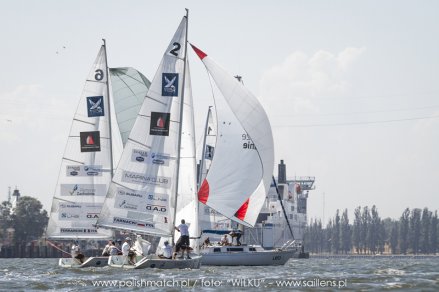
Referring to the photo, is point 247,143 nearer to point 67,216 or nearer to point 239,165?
point 239,165

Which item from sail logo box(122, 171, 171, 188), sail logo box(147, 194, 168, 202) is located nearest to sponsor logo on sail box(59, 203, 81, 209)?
sail logo box(122, 171, 171, 188)

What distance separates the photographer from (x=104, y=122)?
50031mm

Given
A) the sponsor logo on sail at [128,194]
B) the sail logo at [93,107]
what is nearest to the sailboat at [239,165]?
the sail logo at [93,107]

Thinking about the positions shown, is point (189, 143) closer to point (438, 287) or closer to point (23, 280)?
point (23, 280)

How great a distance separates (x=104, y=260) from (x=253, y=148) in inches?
554

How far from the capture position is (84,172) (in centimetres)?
4981

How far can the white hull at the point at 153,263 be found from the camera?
40000 millimetres

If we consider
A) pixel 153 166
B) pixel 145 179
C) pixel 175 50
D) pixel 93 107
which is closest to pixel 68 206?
pixel 93 107

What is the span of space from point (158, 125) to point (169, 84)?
2.00 m

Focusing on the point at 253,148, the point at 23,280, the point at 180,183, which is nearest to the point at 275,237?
the point at 253,148

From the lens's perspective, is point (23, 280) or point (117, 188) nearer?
point (23, 280)

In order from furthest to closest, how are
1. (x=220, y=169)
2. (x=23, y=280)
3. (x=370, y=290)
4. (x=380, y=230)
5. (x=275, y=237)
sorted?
(x=380, y=230)
(x=275, y=237)
(x=220, y=169)
(x=23, y=280)
(x=370, y=290)

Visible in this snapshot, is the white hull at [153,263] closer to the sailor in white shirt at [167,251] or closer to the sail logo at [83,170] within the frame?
the sailor in white shirt at [167,251]

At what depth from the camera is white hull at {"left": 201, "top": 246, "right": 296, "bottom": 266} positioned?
5684cm
